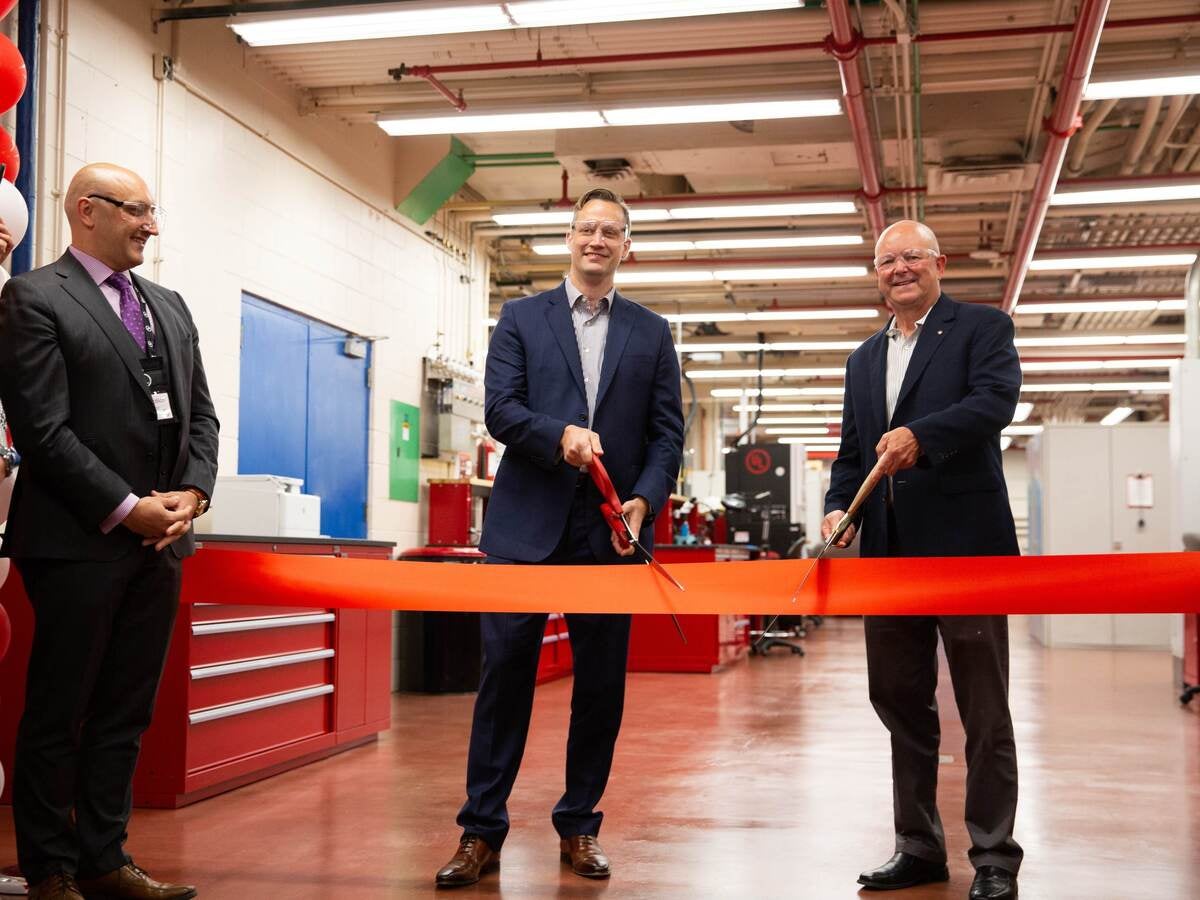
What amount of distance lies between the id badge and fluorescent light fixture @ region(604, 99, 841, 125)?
4.13 meters

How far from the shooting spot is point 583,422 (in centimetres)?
276

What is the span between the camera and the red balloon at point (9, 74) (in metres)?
2.83

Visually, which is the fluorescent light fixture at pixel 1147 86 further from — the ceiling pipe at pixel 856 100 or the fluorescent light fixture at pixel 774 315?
the fluorescent light fixture at pixel 774 315

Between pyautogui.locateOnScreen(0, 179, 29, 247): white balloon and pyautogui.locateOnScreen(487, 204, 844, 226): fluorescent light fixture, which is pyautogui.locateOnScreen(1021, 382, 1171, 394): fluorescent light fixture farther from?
pyautogui.locateOnScreen(0, 179, 29, 247): white balloon

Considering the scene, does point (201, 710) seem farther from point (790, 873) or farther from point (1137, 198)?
point (1137, 198)

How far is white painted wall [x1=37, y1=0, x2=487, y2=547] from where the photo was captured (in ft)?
15.9

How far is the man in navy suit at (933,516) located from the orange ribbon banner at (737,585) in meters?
0.09

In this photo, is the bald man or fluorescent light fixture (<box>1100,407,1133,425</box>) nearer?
the bald man

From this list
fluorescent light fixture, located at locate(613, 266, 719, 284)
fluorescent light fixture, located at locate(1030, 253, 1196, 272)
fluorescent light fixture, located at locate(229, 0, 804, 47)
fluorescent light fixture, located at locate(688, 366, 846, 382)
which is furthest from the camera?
fluorescent light fixture, located at locate(688, 366, 846, 382)

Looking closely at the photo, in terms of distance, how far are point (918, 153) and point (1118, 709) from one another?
11.6 feet

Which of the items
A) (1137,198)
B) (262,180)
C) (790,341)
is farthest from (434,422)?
(790,341)

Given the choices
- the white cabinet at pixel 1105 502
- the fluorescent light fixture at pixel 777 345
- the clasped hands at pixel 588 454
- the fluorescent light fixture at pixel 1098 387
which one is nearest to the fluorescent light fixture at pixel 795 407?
the fluorescent light fixture at pixel 1098 387

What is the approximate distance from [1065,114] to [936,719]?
14.6 feet

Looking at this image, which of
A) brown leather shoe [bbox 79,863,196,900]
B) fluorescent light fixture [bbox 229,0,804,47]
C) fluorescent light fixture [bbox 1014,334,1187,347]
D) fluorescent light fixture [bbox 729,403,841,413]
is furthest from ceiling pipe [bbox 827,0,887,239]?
fluorescent light fixture [bbox 729,403,841,413]
